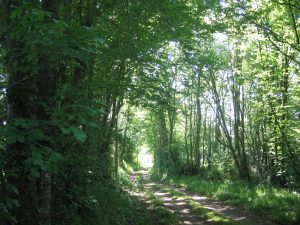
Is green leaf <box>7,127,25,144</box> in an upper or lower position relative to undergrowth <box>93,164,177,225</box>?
upper

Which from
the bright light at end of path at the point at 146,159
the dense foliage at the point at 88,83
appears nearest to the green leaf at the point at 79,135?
the dense foliage at the point at 88,83

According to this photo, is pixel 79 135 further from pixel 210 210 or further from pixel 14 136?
pixel 210 210

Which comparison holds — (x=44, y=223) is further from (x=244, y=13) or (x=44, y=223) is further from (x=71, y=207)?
(x=244, y=13)

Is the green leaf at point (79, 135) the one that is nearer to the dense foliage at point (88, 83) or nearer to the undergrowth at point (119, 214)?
the dense foliage at point (88, 83)

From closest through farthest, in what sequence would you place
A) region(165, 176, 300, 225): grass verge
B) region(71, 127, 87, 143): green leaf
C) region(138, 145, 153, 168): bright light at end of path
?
region(71, 127, 87, 143): green leaf → region(165, 176, 300, 225): grass verge → region(138, 145, 153, 168): bright light at end of path

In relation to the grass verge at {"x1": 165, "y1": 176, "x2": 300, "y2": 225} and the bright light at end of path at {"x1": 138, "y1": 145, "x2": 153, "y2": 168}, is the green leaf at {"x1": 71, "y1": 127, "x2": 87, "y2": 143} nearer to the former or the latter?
the grass verge at {"x1": 165, "y1": 176, "x2": 300, "y2": 225}

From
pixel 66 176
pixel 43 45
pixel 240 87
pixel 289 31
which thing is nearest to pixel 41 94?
pixel 43 45

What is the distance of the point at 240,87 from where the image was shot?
2270cm

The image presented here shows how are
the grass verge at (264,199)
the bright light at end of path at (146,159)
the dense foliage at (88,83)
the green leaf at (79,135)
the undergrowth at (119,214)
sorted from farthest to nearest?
the bright light at end of path at (146,159) < the grass verge at (264,199) < the undergrowth at (119,214) < the dense foliage at (88,83) < the green leaf at (79,135)

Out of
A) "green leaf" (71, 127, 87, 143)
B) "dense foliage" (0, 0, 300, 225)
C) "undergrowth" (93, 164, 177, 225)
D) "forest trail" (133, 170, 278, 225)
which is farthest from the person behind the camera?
"forest trail" (133, 170, 278, 225)

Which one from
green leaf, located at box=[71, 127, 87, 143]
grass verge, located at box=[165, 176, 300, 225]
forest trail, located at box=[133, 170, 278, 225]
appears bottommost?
forest trail, located at box=[133, 170, 278, 225]

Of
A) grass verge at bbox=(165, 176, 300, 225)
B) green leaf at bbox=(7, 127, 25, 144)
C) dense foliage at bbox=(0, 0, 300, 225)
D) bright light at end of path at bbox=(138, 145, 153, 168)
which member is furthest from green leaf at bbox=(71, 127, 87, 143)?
bright light at end of path at bbox=(138, 145, 153, 168)

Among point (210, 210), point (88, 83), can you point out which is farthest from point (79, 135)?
point (210, 210)

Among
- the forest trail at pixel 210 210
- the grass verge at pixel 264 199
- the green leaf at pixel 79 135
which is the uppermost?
the green leaf at pixel 79 135
